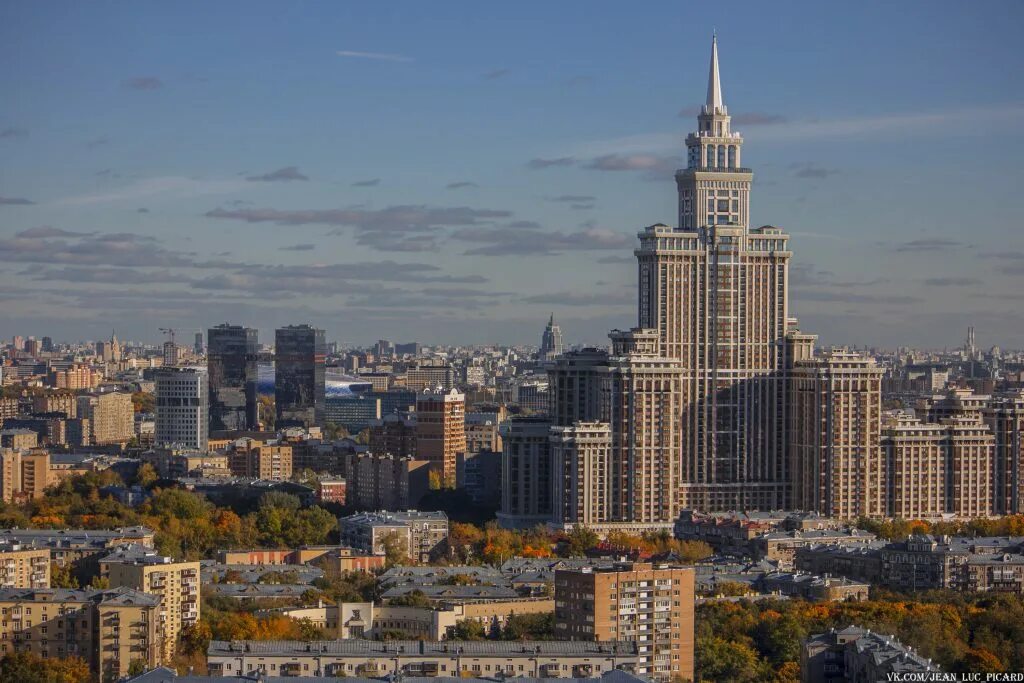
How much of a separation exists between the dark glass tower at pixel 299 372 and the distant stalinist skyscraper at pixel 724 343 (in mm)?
60233

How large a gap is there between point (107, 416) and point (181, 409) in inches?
613

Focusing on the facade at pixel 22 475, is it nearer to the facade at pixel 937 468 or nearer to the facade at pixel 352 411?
the facade at pixel 937 468

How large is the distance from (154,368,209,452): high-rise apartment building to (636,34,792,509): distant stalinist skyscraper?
42539 millimetres

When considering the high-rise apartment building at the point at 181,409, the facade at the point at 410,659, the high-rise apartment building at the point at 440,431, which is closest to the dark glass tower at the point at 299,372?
the high-rise apartment building at the point at 181,409

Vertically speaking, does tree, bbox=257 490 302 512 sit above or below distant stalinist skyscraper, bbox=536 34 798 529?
below

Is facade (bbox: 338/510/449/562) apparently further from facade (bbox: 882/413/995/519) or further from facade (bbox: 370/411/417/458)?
facade (bbox: 370/411/417/458)

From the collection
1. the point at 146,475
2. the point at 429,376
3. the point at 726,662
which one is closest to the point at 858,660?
the point at 726,662

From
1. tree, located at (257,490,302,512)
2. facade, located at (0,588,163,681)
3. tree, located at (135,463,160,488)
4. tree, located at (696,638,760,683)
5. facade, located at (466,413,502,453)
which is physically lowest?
tree, located at (696,638,760,683)

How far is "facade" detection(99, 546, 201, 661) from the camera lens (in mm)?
54219

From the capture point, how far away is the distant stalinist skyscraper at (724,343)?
79500mm

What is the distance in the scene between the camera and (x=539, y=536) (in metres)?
74.4

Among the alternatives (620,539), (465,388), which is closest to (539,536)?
(620,539)

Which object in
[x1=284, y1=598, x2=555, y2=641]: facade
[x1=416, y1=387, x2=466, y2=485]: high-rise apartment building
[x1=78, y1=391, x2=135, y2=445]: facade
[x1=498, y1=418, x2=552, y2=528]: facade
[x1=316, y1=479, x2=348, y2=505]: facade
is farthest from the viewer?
[x1=78, y1=391, x2=135, y2=445]: facade

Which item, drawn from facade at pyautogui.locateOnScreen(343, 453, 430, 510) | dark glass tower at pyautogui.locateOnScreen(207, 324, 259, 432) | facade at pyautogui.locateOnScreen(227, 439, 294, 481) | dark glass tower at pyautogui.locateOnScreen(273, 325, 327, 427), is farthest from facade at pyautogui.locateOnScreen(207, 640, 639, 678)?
dark glass tower at pyautogui.locateOnScreen(273, 325, 327, 427)
